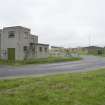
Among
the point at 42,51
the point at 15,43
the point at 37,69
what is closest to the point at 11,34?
the point at 15,43

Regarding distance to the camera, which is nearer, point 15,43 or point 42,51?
point 15,43

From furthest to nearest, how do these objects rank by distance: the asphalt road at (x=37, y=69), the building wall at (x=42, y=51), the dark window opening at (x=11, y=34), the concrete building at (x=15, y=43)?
the building wall at (x=42, y=51) < the dark window opening at (x=11, y=34) < the concrete building at (x=15, y=43) < the asphalt road at (x=37, y=69)

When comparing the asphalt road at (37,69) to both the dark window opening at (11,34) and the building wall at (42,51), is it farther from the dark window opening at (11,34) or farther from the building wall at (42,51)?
the building wall at (42,51)

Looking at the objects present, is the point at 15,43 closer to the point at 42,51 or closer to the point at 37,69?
the point at 42,51

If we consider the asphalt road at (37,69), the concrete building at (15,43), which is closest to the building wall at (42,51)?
the concrete building at (15,43)

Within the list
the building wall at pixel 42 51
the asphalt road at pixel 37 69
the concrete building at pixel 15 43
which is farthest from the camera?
the building wall at pixel 42 51

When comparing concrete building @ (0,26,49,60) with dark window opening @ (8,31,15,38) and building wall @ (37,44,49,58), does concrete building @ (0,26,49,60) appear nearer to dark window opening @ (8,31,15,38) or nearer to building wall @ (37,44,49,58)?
dark window opening @ (8,31,15,38)

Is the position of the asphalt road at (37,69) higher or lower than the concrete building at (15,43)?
lower

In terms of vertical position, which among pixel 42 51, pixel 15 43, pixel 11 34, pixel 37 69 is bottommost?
pixel 37 69

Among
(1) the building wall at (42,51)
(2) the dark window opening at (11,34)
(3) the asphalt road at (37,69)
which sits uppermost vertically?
(2) the dark window opening at (11,34)

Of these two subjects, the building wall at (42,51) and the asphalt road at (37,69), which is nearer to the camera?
the asphalt road at (37,69)

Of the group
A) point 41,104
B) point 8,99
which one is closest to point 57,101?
point 41,104

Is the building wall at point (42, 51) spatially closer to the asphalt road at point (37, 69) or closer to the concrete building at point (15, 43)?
the concrete building at point (15, 43)

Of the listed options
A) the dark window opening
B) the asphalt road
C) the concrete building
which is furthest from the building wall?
the asphalt road
